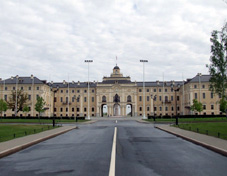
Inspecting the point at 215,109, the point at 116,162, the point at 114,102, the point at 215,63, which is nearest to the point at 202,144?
the point at 116,162

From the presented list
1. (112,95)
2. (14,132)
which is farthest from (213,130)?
(112,95)

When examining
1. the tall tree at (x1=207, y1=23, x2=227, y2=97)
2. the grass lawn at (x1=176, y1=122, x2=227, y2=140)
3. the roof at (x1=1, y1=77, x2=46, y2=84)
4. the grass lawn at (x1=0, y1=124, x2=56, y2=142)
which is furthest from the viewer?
the roof at (x1=1, y1=77, x2=46, y2=84)

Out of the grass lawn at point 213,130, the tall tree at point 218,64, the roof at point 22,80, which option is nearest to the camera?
the grass lawn at point 213,130

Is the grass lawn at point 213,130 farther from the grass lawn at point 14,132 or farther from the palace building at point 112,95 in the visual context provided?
the palace building at point 112,95

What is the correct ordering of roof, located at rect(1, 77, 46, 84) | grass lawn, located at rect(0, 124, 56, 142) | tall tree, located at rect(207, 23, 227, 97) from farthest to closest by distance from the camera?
roof, located at rect(1, 77, 46, 84) < tall tree, located at rect(207, 23, 227, 97) < grass lawn, located at rect(0, 124, 56, 142)

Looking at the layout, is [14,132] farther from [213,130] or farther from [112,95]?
[112,95]

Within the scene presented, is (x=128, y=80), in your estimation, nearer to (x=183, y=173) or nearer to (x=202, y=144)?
(x=202, y=144)

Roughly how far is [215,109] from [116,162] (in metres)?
87.4

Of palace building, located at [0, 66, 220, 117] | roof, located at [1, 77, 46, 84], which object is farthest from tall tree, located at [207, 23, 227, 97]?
roof, located at [1, 77, 46, 84]

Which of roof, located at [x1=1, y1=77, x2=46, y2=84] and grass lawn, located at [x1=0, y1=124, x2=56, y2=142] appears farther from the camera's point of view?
roof, located at [x1=1, y1=77, x2=46, y2=84]

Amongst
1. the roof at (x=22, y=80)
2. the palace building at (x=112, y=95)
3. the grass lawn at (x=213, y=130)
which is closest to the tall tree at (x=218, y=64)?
the grass lawn at (x=213, y=130)

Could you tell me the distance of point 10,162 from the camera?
11172 mm

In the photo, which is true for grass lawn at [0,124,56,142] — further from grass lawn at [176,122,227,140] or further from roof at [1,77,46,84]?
roof at [1,77,46,84]

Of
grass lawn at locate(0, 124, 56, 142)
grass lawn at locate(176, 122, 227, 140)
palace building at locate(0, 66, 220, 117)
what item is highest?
palace building at locate(0, 66, 220, 117)
